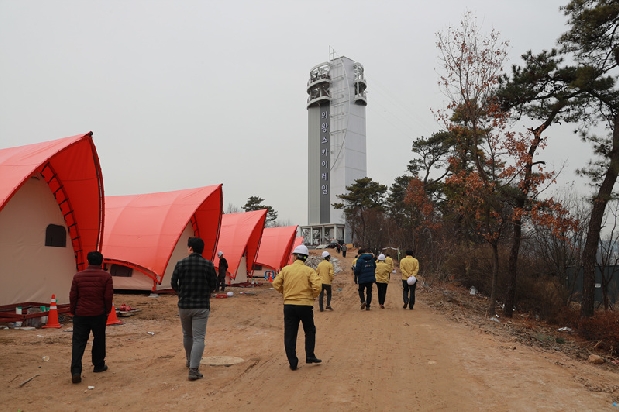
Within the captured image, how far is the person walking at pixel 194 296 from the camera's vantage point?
602 cm

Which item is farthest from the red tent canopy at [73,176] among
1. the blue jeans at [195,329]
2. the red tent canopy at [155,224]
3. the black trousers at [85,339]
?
the blue jeans at [195,329]

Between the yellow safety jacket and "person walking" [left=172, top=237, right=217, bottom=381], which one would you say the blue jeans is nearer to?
"person walking" [left=172, top=237, right=217, bottom=381]

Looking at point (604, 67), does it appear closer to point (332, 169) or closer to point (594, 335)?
point (594, 335)

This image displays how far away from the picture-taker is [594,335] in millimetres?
12680

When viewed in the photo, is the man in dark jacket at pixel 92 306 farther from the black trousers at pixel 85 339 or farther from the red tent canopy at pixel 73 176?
the red tent canopy at pixel 73 176

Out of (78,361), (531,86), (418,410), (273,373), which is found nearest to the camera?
(418,410)

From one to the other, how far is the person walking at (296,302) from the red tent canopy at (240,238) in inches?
691

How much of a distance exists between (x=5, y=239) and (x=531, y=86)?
51.4 feet

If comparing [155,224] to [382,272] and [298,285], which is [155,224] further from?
[298,285]

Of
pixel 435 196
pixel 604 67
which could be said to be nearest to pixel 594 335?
pixel 604 67

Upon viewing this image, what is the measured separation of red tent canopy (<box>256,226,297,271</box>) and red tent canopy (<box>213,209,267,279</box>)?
18.3 feet

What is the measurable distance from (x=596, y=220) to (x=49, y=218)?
15.4 m

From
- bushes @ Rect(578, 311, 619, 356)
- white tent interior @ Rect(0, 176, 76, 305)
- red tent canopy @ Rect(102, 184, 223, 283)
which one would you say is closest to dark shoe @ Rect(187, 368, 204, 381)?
white tent interior @ Rect(0, 176, 76, 305)

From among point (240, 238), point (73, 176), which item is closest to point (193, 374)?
point (73, 176)
